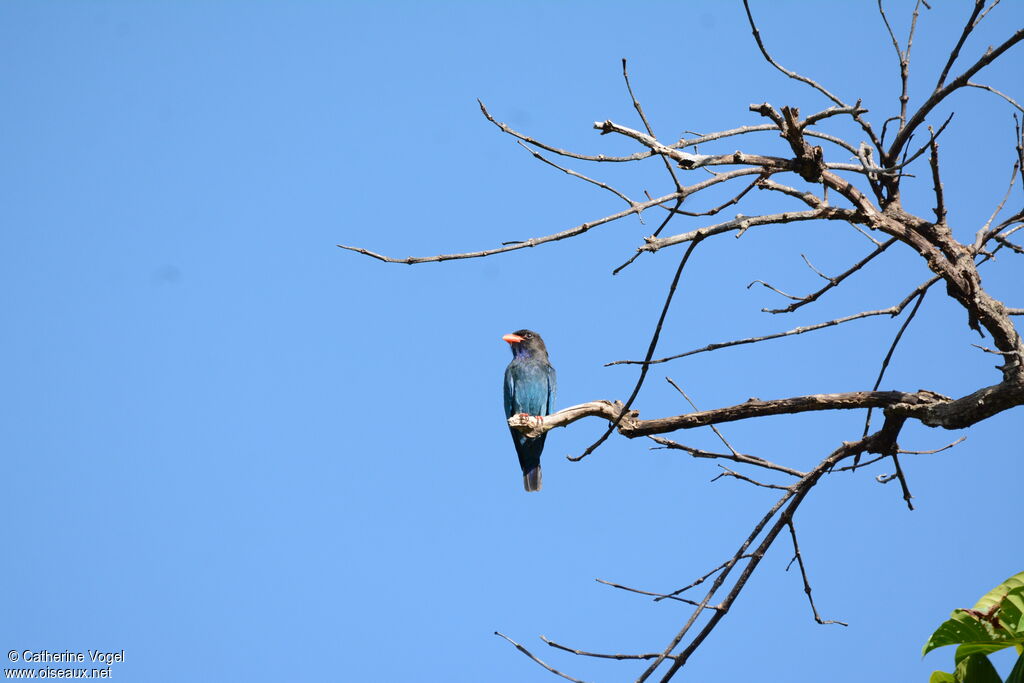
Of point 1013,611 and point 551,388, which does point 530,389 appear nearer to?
point 551,388

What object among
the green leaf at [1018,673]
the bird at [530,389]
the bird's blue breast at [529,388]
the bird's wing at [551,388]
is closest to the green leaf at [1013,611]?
the green leaf at [1018,673]

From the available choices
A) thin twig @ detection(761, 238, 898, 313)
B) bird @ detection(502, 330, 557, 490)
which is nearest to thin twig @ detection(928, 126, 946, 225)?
thin twig @ detection(761, 238, 898, 313)

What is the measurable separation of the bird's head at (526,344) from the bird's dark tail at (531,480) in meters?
1.10

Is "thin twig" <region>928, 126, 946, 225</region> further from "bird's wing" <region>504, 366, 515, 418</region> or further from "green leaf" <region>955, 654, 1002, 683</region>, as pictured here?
"bird's wing" <region>504, 366, 515, 418</region>

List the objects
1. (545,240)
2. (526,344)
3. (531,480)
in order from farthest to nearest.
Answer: (526,344) → (531,480) → (545,240)

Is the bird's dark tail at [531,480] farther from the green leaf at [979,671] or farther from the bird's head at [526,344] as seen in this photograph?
the green leaf at [979,671]

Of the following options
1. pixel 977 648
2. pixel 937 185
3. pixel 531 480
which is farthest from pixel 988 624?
pixel 531 480

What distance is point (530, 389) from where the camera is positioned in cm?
887

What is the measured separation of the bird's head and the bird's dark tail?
3.63 ft

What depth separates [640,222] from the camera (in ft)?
8.90

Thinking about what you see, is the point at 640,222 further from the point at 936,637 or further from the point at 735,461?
the point at 936,637

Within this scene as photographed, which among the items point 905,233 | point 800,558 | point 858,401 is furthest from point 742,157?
point 800,558

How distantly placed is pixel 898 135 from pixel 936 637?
1.73m

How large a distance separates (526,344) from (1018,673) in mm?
6414
